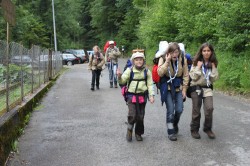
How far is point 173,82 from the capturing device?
6.80m

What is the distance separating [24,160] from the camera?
586cm

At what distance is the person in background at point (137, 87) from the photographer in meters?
6.74

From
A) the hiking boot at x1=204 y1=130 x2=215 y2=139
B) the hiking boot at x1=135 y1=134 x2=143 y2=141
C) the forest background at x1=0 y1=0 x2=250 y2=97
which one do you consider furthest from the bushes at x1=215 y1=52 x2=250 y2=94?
the hiking boot at x1=135 y1=134 x2=143 y2=141

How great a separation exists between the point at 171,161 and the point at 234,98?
7074mm

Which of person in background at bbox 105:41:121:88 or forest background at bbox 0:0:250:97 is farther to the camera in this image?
person in background at bbox 105:41:121:88

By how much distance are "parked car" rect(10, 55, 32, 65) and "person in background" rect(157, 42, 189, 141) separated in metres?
2.98

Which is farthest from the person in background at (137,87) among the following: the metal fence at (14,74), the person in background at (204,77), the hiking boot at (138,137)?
the metal fence at (14,74)

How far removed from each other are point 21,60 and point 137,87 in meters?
3.55

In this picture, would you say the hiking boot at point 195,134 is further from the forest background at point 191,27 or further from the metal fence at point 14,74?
the forest background at point 191,27

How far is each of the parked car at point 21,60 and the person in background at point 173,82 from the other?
298 cm

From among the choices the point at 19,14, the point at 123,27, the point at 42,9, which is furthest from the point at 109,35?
the point at 19,14

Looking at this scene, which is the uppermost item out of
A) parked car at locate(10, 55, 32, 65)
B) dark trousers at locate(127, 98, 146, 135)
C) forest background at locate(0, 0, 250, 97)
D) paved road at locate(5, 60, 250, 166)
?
forest background at locate(0, 0, 250, 97)

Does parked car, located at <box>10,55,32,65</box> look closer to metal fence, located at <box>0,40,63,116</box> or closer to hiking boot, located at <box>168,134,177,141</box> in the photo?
metal fence, located at <box>0,40,63,116</box>

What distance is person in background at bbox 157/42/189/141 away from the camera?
6.68 m
